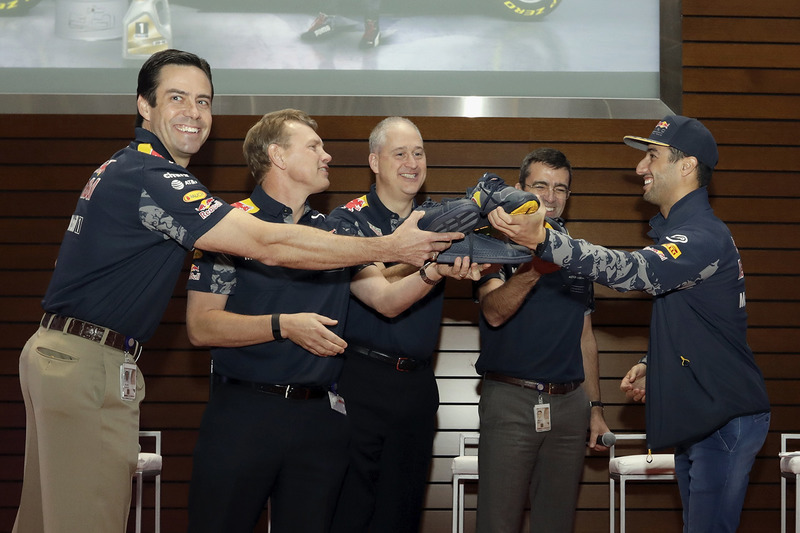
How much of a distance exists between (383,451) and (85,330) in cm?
128

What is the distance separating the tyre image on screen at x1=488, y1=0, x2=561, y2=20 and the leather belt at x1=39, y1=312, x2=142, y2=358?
3079 mm

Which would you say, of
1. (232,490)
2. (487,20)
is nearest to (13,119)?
(487,20)

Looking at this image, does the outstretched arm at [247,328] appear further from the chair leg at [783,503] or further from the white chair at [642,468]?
the chair leg at [783,503]

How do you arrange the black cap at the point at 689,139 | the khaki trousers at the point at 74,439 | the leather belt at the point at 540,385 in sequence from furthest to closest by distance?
the leather belt at the point at 540,385, the black cap at the point at 689,139, the khaki trousers at the point at 74,439

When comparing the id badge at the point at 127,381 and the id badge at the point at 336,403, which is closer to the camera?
the id badge at the point at 127,381

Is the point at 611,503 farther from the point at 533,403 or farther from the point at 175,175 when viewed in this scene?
the point at 175,175

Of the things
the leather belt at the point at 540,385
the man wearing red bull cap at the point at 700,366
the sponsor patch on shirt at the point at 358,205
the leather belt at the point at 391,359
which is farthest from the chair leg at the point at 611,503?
the sponsor patch on shirt at the point at 358,205

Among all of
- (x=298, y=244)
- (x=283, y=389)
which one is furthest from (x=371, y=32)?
(x=283, y=389)

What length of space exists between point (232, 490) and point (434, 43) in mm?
2909

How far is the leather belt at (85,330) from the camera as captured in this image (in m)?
2.15

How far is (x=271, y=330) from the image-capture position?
2.40 meters

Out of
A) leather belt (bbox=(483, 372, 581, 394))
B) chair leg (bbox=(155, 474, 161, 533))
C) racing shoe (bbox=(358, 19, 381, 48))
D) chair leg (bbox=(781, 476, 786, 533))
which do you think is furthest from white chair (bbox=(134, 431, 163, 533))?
chair leg (bbox=(781, 476, 786, 533))

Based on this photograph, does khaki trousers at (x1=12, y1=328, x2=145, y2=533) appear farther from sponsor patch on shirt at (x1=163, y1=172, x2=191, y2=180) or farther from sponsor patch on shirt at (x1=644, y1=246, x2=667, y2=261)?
sponsor patch on shirt at (x1=644, y1=246, x2=667, y2=261)

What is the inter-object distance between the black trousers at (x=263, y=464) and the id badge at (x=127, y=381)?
0.29 meters
